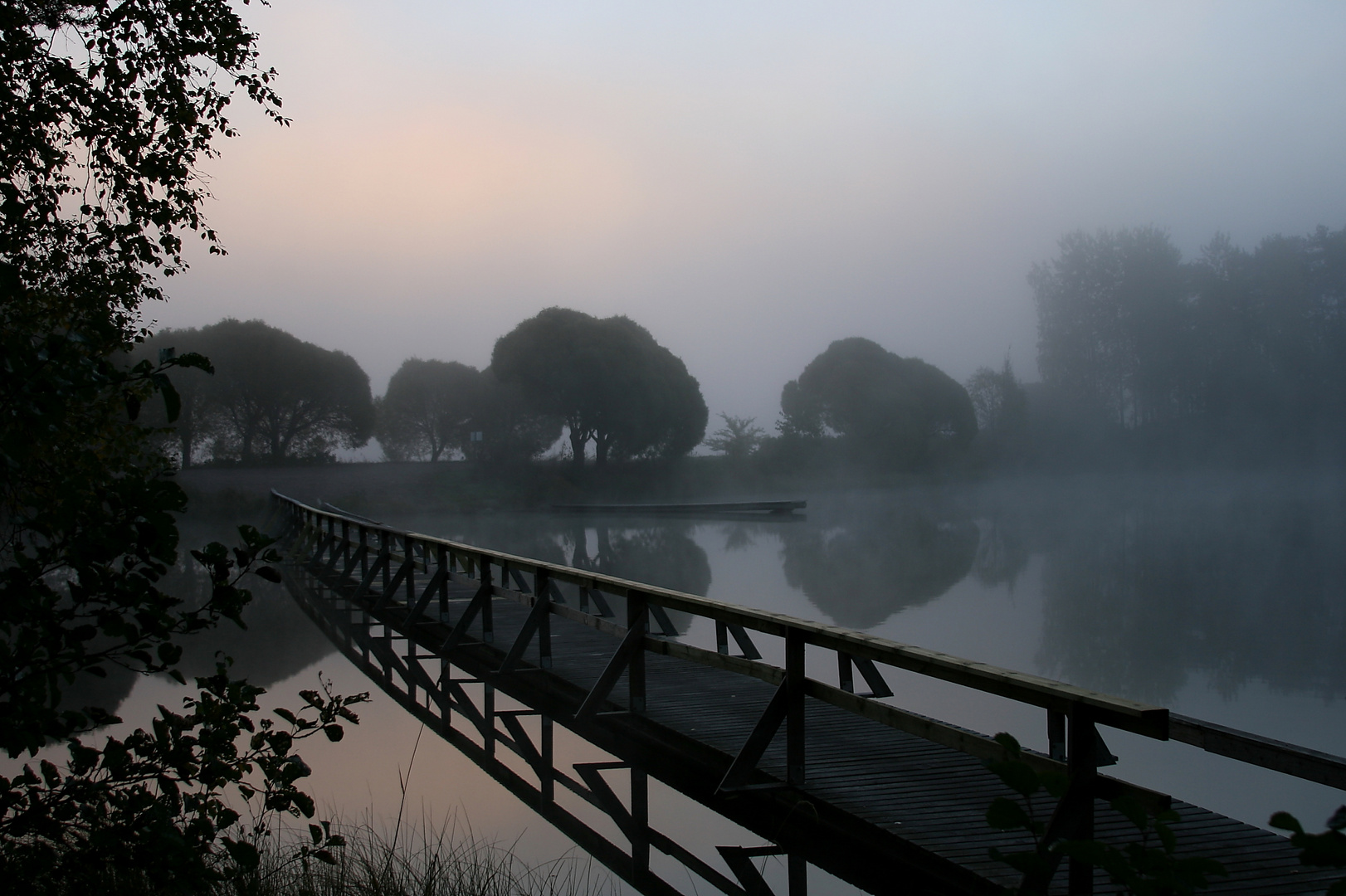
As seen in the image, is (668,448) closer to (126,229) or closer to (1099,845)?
(126,229)

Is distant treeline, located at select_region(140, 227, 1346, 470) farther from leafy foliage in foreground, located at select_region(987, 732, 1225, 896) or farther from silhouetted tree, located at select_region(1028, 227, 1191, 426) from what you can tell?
leafy foliage in foreground, located at select_region(987, 732, 1225, 896)

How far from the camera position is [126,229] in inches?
210

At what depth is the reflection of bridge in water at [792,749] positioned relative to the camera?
9.91 feet

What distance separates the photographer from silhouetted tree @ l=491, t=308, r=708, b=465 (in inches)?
1599

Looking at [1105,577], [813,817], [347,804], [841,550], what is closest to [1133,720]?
[813,817]

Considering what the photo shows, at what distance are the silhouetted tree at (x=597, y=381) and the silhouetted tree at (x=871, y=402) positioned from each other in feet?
33.0

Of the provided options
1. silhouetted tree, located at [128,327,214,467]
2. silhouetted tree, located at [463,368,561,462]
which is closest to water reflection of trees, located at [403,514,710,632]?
silhouetted tree, located at [463,368,561,462]

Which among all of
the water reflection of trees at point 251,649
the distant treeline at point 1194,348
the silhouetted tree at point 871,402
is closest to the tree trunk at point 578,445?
the silhouetted tree at point 871,402

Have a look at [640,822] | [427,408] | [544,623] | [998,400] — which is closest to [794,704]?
[640,822]

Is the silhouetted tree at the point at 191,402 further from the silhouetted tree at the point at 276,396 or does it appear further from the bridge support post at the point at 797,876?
A: the bridge support post at the point at 797,876

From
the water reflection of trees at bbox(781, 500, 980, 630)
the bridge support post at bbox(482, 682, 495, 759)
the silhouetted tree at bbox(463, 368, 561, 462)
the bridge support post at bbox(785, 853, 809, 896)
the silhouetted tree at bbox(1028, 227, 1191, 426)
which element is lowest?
the water reflection of trees at bbox(781, 500, 980, 630)

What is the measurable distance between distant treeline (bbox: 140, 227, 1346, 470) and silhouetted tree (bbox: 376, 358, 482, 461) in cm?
9

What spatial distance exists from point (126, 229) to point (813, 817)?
15.7ft

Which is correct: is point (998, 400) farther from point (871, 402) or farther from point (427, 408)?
point (427, 408)
